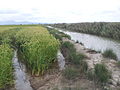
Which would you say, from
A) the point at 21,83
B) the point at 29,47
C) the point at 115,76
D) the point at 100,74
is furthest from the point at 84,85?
the point at 29,47

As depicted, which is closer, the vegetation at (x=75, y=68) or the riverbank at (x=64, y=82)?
the riverbank at (x=64, y=82)

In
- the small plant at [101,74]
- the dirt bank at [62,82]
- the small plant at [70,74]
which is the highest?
the small plant at [101,74]

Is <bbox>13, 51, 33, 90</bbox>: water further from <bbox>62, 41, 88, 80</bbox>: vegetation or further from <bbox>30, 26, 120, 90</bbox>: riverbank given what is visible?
<bbox>62, 41, 88, 80</bbox>: vegetation

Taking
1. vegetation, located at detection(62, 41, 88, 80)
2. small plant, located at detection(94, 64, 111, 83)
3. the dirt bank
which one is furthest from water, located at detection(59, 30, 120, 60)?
small plant, located at detection(94, 64, 111, 83)

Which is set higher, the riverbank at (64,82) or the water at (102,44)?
the riverbank at (64,82)

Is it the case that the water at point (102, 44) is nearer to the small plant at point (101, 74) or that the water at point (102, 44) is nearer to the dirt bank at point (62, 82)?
the dirt bank at point (62, 82)

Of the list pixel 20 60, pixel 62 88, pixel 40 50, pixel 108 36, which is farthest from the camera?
pixel 108 36

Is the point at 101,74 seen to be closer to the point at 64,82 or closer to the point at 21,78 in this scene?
the point at 64,82

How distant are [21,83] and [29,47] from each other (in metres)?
1.87

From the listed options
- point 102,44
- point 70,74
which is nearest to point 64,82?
point 70,74

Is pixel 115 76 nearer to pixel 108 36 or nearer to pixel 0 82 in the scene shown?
pixel 0 82

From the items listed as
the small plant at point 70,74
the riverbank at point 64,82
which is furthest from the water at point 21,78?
the small plant at point 70,74

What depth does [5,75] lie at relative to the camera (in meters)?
9.11

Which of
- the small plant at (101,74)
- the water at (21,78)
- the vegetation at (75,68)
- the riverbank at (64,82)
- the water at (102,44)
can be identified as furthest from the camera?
the water at (102,44)
